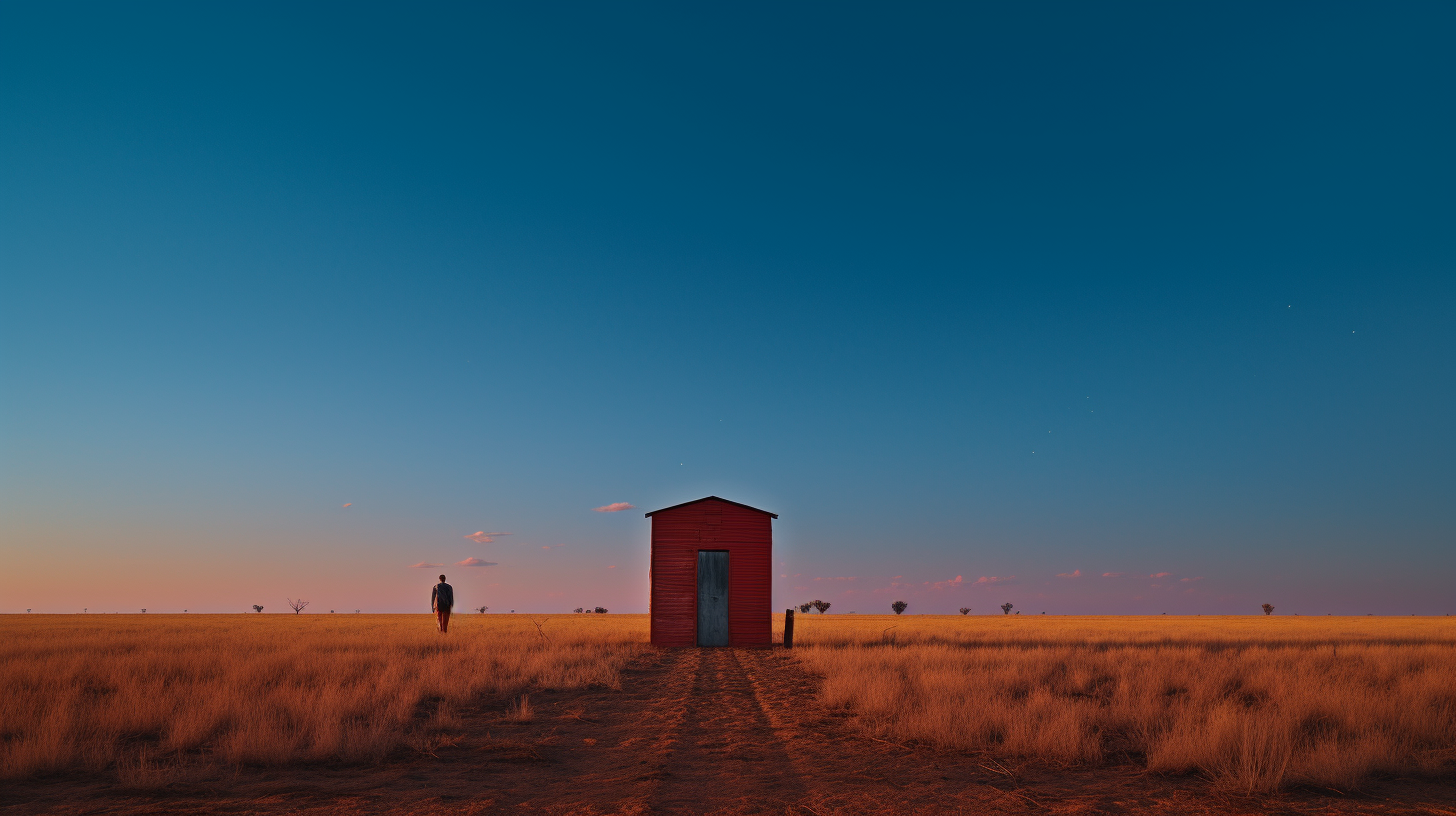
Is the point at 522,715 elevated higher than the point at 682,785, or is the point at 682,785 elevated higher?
the point at 682,785

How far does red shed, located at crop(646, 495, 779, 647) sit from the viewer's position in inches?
1009

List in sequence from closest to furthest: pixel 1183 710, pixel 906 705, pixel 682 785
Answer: pixel 682 785 → pixel 1183 710 → pixel 906 705

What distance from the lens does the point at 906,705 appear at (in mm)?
11477

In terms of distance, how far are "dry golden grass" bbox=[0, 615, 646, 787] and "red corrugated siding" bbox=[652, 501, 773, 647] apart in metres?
3.33

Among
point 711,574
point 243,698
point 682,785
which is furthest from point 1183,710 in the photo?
point 711,574

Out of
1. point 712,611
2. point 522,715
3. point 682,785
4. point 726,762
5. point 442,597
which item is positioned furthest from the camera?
point 442,597

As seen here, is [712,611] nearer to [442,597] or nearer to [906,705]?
[442,597]

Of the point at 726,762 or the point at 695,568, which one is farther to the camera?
the point at 695,568

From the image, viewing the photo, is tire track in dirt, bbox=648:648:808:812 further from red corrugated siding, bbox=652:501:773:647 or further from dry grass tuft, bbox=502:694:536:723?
red corrugated siding, bbox=652:501:773:647

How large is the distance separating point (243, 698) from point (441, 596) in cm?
1695

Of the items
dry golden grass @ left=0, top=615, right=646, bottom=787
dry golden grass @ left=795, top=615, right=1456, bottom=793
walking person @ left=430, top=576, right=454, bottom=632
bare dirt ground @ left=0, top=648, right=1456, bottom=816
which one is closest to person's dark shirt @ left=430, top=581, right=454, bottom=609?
walking person @ left=430, top=576, right=454, bottom=632

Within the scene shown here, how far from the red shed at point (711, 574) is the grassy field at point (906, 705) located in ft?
17.9

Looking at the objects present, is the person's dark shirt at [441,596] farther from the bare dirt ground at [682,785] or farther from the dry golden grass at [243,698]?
the bare dirt ground at [682,785]

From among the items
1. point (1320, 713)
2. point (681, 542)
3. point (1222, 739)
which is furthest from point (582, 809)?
point (681, 542)
